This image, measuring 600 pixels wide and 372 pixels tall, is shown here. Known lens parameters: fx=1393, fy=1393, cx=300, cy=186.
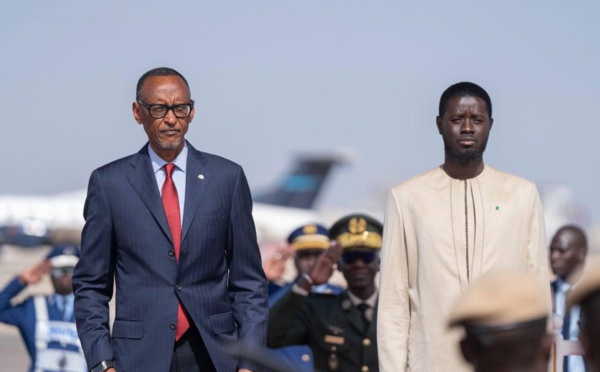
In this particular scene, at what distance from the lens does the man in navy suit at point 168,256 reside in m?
5.05

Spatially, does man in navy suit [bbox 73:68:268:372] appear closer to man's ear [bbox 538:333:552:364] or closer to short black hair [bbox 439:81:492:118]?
short black hair [bbox 439:81:492:118]

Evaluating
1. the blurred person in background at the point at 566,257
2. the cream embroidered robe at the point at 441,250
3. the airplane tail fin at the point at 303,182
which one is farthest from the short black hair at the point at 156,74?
the airplane tail fin at the point at 303,182

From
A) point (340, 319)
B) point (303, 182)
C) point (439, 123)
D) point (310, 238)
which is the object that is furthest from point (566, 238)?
point (303, 182)

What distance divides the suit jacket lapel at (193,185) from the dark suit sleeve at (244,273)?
0.42 feet

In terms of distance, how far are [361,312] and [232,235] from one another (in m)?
2.04

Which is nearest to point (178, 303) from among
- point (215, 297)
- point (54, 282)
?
point (215, 297)

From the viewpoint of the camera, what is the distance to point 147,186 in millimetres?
5137

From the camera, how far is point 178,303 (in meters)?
5.06

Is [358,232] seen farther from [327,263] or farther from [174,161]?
[174,161]

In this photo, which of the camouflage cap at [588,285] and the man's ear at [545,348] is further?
the camouflage cap at [588,285]

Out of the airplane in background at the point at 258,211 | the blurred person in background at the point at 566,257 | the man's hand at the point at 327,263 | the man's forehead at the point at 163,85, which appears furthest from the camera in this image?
the airplane in background at the point at 258,211

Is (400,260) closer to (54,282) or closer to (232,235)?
(232,235)

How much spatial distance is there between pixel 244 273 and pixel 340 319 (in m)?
1.94

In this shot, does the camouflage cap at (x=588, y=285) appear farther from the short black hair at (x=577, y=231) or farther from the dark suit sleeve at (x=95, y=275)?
Answer: the short black hair at (x=577, y=231)
